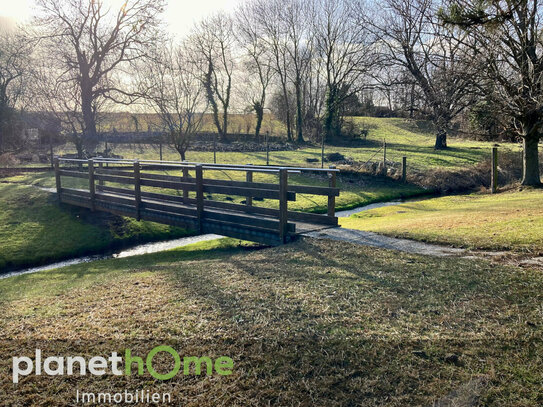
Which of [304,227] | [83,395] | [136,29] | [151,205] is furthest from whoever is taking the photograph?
[136,29]

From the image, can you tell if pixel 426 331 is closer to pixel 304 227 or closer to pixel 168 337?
pixel 168 337

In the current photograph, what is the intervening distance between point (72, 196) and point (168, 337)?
41.9 ft

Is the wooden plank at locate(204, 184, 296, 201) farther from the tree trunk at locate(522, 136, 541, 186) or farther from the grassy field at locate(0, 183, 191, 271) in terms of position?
the tree trunk at locate(522, 136, 541, 186)

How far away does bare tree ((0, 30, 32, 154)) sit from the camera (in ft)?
99.3

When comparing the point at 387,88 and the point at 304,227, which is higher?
the point at 387,88

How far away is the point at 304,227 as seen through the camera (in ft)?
29.2

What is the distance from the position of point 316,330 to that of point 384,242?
3834mm

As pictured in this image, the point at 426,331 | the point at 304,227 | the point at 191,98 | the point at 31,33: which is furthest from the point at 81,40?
the point at 426,331

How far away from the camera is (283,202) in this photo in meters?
8.02

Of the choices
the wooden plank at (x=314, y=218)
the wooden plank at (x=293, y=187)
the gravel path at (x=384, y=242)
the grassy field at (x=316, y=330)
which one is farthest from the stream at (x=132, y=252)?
the gravel path at (x=384, y=242)

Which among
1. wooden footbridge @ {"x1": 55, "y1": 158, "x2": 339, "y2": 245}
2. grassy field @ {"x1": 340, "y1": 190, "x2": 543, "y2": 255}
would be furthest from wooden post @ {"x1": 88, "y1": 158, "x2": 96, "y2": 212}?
grassy field @ {"x1": 340, "y1": 190, "x2": 543, "y2": 255}

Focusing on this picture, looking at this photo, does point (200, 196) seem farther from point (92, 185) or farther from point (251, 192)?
point (92, 185)

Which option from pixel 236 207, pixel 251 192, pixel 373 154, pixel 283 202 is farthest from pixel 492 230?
pixel 373 154

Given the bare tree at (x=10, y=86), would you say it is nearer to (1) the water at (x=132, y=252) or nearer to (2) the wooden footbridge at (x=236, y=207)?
(2) the wooden footbridge at (x=236, y=207)
